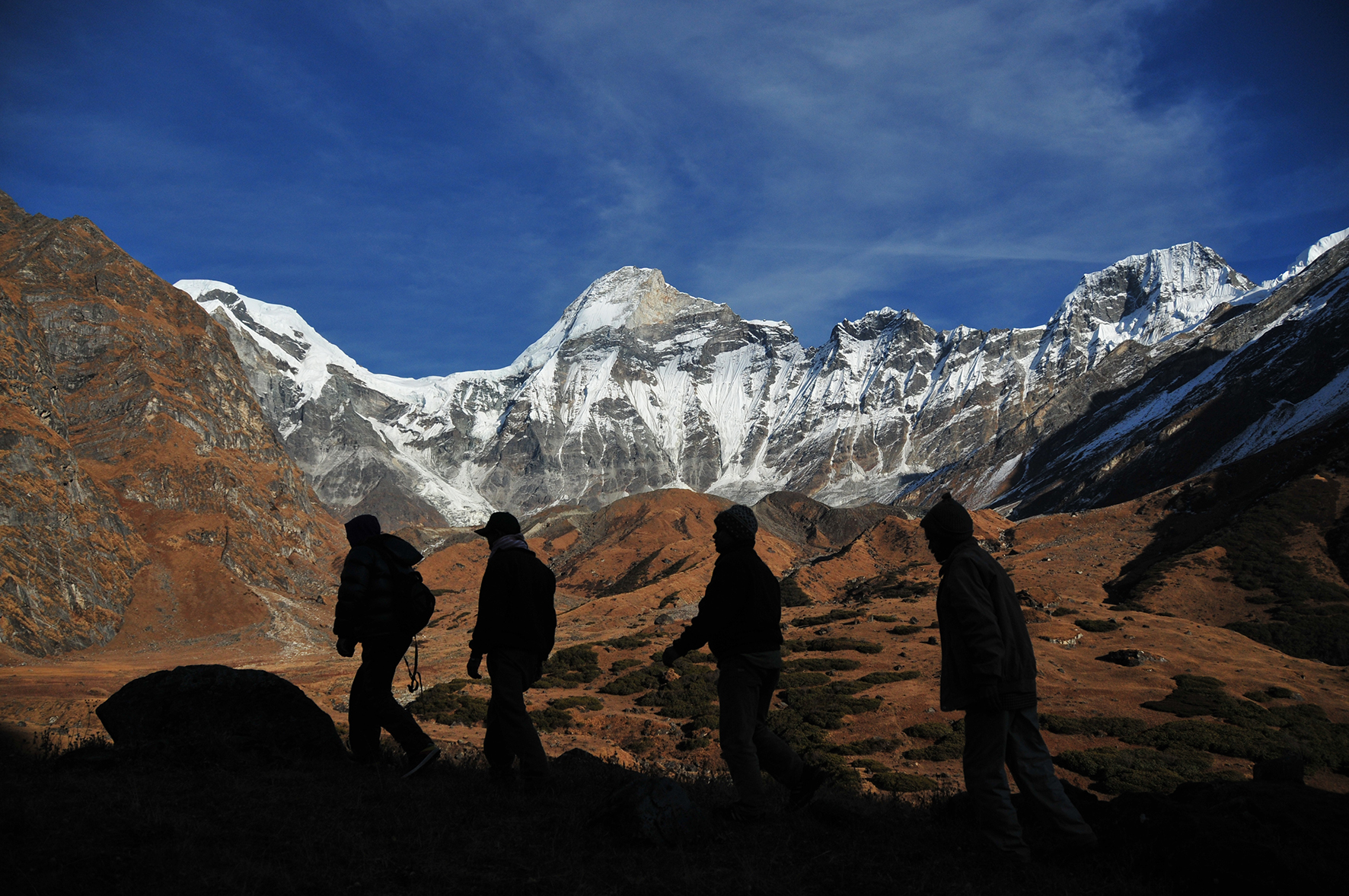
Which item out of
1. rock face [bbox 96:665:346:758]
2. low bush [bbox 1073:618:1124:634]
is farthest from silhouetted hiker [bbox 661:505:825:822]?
low bush [bbox 1073:618:1124:634]

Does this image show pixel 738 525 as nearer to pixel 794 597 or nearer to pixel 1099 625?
pixel 1099 625

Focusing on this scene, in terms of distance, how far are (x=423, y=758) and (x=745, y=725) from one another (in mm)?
3015

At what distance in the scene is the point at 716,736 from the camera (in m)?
16.3

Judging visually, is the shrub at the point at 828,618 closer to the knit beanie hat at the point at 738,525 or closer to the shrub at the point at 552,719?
the shrub at the point at 552,719

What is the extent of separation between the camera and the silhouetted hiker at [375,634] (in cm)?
636

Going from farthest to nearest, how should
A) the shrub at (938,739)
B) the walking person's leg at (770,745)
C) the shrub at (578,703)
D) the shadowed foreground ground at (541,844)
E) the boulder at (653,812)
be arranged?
the shrub at (578,703) → the shrub at (938,739) → the walking person's leg at (770,745) → the boulder at (653,812) → the shadowed foreground ground at (541,844)

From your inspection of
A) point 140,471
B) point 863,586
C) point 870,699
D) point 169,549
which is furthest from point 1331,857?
point 140,471

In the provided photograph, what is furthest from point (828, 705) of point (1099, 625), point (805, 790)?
point (805, 790)

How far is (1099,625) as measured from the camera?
2409 centimetres

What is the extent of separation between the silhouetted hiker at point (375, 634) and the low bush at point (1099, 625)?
2318cm

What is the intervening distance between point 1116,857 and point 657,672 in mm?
18457

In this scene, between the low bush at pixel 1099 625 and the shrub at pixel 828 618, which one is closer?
the low bush at pixel 1099 625

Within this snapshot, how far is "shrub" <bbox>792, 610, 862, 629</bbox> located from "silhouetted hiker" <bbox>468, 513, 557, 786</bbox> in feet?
76.5

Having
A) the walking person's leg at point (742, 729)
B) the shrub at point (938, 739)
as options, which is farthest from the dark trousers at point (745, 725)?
the shrub at point (938, 739)
